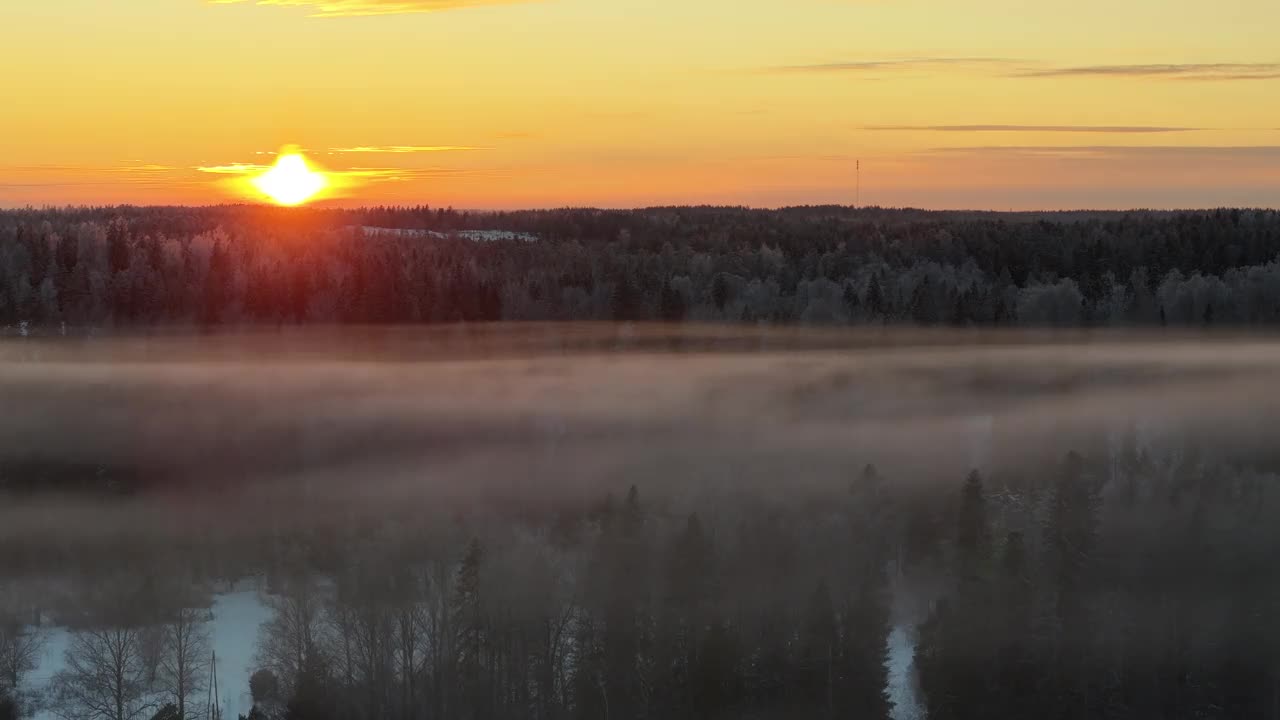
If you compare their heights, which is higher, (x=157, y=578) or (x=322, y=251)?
(x=322, y=251)

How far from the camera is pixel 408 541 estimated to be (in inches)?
4151

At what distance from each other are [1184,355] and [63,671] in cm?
13876

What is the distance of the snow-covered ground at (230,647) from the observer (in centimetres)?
7288

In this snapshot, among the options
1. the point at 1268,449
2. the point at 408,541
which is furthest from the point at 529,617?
the point at 1268,449

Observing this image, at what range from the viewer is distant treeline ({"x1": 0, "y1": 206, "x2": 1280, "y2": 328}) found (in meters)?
170

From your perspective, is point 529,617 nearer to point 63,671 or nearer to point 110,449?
point 63,671

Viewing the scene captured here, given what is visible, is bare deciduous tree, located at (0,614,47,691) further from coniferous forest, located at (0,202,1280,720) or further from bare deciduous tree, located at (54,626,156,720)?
bare deciduous tree, located at (54,626,156,720)

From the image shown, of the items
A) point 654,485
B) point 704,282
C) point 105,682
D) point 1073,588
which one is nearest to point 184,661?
point 105,682

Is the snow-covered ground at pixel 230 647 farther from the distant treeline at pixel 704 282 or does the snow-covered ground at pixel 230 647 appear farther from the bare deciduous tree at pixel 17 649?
the distant treeline at pixel 704 282

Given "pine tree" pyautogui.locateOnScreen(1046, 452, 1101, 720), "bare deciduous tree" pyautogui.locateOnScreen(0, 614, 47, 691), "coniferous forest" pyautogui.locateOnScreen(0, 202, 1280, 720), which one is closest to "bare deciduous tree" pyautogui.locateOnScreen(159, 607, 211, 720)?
"coniferous forest" pyautogui.locateOnScreen(0, 202, 1280, 720)

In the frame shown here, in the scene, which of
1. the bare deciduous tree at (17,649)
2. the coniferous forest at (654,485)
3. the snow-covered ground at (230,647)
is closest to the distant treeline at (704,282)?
the coniferous forest at (654,485)

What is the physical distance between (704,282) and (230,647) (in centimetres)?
10674

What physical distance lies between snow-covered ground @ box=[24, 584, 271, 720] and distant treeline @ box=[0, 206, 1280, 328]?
7382 cm

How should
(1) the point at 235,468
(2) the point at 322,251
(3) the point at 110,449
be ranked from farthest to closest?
(2) the point at 322,251, (3) the point at 110,449, (1) the point at 235,468
